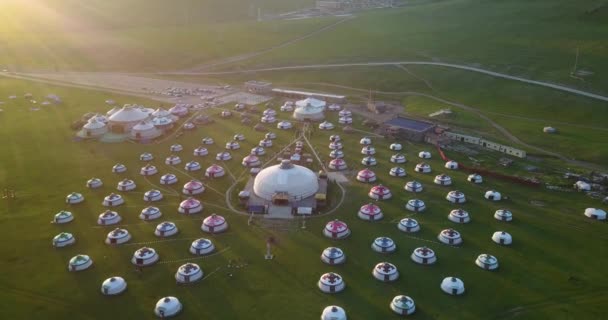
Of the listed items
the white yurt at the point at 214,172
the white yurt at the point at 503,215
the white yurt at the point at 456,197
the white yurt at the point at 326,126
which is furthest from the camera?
the white yurt at the point at 326,126

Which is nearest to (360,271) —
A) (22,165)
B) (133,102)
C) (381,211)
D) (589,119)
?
(381,211)

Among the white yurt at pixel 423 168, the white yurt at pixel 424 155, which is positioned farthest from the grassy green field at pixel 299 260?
the white yurt at pixel 424 155

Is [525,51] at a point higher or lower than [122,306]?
higher

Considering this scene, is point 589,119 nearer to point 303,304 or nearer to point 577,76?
point 577,76

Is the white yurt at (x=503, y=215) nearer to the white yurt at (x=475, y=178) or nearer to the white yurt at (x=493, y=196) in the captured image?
the white yurt at (x=493, y=196)

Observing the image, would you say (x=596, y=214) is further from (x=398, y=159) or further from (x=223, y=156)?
(x=223, y=156)

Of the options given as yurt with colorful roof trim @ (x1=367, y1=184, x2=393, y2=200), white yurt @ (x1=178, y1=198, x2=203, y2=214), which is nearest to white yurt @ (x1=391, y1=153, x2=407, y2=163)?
yurt with colorful roof trim @ (x1=367, y1=184, x2=393, y2=200)
